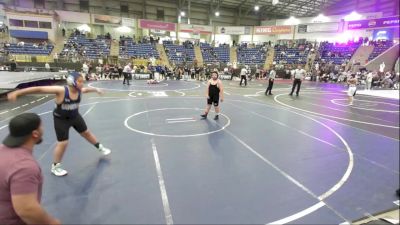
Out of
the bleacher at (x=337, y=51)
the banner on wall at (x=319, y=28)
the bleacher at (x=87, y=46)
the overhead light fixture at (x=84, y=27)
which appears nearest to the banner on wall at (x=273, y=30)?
the banner on wall at (x=319, y=28)

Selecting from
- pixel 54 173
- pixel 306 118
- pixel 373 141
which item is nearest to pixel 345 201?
pixel 373 141

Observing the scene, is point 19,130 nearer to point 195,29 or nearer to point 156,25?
point 156,25

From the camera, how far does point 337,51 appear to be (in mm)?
33031

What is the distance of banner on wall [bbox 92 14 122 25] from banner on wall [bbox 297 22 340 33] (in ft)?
82.5

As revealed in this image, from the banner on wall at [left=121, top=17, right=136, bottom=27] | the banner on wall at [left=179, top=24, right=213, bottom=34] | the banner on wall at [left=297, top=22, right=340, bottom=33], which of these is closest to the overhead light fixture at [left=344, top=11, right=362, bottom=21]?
the banner on wall at [left=297, top=22, right=340, bottom=33]

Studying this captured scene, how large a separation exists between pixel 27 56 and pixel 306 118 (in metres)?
27.9

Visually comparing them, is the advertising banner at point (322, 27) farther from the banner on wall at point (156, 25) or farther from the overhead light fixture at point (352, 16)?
the banner on wall at point (156, 25)

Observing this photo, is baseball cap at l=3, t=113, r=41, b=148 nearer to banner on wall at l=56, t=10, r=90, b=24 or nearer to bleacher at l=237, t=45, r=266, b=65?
bleacher at l=237, t=45, r=266, b=65

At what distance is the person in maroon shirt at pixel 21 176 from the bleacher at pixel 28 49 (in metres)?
31.7

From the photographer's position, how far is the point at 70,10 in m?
36.7

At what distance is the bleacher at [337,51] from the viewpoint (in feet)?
103

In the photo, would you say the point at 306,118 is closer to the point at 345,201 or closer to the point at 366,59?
the point at 345,201

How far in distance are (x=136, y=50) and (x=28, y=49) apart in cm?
1166

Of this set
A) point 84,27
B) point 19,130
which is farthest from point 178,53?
point 19,130
